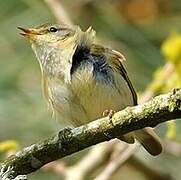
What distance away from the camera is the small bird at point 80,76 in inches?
85.1

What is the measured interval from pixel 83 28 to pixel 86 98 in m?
1.02

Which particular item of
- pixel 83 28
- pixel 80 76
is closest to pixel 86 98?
pixel 80 76

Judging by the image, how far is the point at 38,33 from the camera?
7.92 feet

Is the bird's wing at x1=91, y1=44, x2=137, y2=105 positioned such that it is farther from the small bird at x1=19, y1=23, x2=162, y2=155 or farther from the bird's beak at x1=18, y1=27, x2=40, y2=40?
the bird's beak at x1=18, y1=27, x2=40, y2=40

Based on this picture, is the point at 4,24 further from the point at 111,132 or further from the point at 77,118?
the point at 111,132

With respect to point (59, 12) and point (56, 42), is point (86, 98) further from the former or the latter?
point (59, 12)

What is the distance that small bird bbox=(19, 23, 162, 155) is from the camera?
7.09 ft

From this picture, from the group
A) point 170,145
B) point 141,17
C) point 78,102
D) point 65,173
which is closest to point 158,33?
point 141,17

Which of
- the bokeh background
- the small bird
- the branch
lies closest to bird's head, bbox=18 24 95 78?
the small bird

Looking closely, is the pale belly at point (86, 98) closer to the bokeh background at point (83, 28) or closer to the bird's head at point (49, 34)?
the bird's head at point (49, 34)

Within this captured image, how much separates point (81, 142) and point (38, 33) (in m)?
0.70

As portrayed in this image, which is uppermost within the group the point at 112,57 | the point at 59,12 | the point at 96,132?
the point at 59,12

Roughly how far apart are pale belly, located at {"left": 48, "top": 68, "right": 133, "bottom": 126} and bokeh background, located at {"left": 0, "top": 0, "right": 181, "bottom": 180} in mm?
829

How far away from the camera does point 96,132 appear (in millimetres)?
1751
